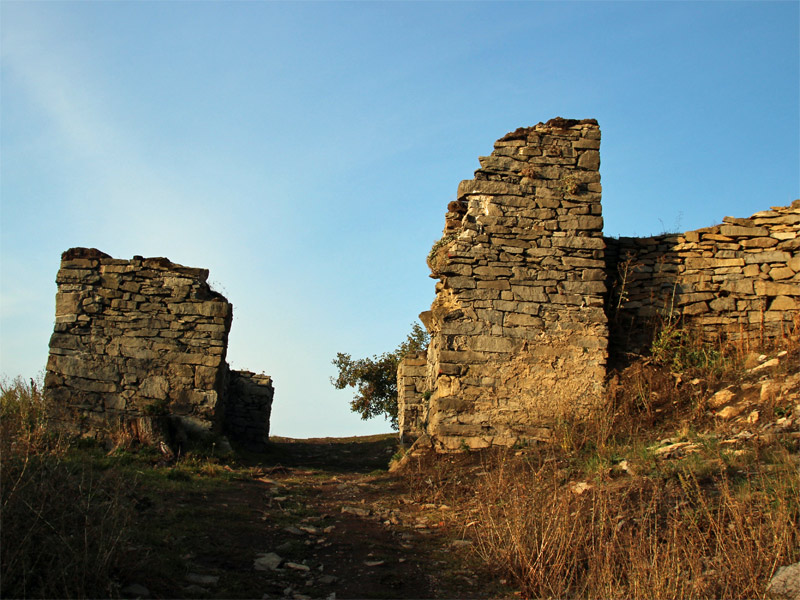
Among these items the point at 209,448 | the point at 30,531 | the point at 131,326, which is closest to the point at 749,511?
the point at 30,531

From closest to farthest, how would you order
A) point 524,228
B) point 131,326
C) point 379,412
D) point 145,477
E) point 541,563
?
point 541,563, point 145,477, point 524,228, point 131,326, point 379,412

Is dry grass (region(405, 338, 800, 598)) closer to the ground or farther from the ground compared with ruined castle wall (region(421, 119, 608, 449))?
closer to the ground

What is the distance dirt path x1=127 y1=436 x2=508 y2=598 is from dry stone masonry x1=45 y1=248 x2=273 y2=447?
2381 mm

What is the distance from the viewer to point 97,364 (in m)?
9.87

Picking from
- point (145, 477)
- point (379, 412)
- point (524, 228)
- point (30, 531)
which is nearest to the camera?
point (30, 531)

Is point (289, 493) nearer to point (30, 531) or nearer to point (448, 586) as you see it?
point (448, 586)

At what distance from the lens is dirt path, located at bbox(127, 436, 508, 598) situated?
4.67m

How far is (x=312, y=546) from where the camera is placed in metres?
5.64

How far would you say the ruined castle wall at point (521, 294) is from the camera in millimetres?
8734

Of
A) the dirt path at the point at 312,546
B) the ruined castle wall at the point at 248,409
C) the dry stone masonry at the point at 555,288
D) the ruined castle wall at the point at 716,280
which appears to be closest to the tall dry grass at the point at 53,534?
the dirt path at the point at 312,546

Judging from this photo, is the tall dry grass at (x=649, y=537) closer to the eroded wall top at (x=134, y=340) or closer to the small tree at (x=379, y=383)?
the eroded wall top at (x=134, y=340)

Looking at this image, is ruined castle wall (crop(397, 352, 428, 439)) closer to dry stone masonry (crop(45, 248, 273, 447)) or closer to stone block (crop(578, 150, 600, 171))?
dry stone masonry (crop(45, 248, 273, 447))

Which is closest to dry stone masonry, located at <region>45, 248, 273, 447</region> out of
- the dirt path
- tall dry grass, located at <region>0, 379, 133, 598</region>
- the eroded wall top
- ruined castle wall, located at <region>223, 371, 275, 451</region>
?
the eroded wall top

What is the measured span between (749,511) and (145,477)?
583 centimetres
